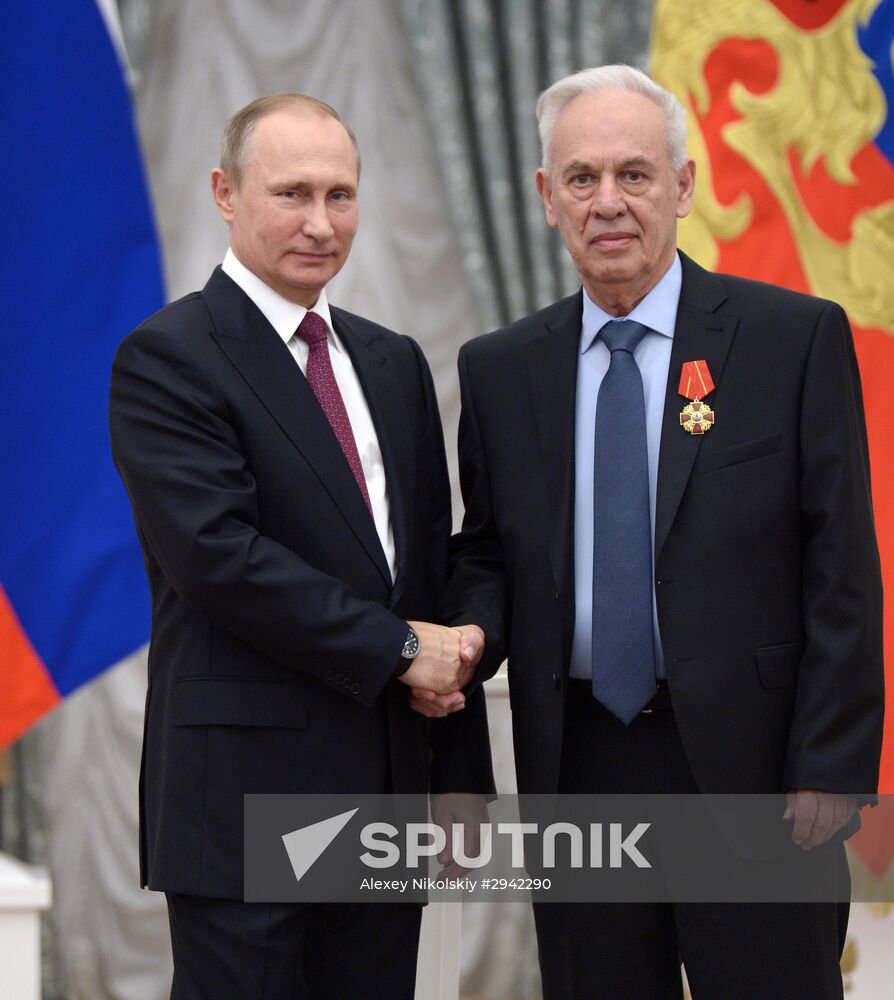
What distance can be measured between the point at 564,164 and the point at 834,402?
549 mm

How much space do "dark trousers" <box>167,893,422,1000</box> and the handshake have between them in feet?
1.00

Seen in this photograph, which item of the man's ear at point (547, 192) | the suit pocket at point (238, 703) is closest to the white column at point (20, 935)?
the suit pocket at point (238, 703)

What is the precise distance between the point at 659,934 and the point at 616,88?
126cm

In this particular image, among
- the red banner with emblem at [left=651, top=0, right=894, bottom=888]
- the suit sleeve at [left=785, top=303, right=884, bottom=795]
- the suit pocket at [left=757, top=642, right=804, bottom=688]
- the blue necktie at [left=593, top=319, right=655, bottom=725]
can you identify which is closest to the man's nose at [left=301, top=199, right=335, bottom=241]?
the blue necktie at [left=593, top=319, right=655, bottom=725]

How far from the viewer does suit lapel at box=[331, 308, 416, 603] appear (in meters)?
1.97

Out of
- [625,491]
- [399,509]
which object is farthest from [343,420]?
[625,491]

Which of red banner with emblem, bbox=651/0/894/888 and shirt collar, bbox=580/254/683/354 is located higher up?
red banner with emblem, bbox=651/0/894/888

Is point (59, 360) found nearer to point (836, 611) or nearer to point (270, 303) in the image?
point (270, 303)

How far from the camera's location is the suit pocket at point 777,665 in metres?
1.86

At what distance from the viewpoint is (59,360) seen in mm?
3260

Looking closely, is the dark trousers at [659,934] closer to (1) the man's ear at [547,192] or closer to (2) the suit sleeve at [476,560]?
(2) the suit sleeve at [476,560]

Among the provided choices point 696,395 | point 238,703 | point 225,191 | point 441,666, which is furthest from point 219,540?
point 696,395

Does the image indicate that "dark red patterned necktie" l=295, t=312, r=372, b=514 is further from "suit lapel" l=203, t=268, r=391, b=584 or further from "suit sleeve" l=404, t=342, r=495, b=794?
"suit sleeve" l=404, t=342, r=495, b=794

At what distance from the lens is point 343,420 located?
6.47 ft
